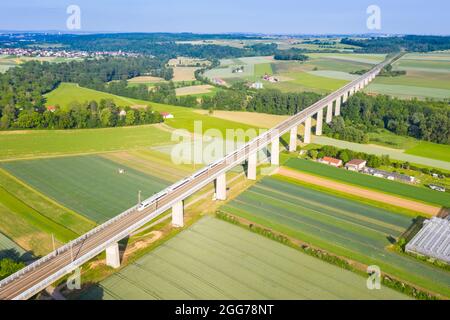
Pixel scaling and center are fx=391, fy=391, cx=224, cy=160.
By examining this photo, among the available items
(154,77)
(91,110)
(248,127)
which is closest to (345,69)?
(154,77)

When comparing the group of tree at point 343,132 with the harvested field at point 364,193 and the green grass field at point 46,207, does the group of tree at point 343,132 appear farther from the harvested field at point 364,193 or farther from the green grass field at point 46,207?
the green grass field at point 46,207

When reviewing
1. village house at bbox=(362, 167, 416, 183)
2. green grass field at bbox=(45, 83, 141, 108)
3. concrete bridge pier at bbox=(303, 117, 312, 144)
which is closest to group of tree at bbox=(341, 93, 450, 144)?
concrete bridge pier at bbox=(303, 117, 312, 144)

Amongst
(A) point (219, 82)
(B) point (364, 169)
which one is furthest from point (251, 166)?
(A) point (219, 82)

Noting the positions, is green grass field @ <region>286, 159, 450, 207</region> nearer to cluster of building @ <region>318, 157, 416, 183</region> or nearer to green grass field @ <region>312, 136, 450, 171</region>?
cluster of building @ <region>318, 157, 416, 183</region>

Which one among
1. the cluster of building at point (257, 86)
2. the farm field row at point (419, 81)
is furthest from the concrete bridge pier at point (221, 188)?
the cluster of building at point (257, 86)

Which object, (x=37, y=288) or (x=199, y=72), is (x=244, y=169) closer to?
(x=37, y=288)

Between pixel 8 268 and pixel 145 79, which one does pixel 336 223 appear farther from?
pixel 145 79
